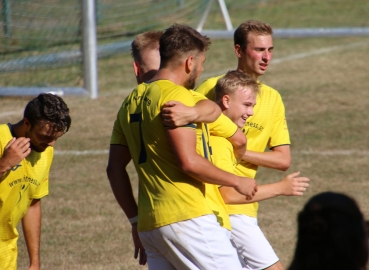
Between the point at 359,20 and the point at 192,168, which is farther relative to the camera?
the point at 359,20

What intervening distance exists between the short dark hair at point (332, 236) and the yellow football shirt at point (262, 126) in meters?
2.73

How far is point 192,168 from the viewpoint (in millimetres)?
4023

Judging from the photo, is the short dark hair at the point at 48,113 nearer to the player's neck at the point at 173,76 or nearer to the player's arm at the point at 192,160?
the player's neck at the point at 173,76

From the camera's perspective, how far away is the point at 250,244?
5234 millimetres

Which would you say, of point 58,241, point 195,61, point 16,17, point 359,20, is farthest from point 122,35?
point 195,61

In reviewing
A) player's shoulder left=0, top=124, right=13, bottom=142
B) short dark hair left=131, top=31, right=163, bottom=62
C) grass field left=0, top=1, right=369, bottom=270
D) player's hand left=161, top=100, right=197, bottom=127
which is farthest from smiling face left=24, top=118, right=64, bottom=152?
grass field left=0, top=1, right=369, bottom=270

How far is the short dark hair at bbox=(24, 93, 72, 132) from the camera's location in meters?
4.63

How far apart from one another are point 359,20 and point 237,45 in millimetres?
16640

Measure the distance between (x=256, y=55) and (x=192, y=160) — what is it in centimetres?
172

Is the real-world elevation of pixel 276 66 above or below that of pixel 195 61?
below

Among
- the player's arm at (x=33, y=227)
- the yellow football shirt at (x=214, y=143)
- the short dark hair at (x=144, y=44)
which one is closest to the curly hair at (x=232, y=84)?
the yellow football shirt at (x=214, y=143)

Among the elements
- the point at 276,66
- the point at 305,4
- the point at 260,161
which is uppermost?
the point at 260,161

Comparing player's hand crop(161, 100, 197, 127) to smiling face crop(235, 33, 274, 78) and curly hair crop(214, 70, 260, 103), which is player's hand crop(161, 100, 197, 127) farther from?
smiling face crop(235, 33, 274, 78)

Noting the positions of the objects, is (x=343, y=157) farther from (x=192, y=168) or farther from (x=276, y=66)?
(x=192, y=168)
